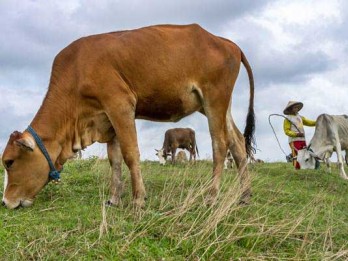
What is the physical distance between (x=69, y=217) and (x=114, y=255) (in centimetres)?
117

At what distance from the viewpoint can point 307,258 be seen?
6.07 meters

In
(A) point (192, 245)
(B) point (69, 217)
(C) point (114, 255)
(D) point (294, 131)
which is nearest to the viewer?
(C) point (114, 255)

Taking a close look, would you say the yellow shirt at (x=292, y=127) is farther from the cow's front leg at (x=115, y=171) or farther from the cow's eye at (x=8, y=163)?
the cow's eye at (x=8, y=163)

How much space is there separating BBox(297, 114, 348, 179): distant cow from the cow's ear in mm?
9056

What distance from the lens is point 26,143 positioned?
6.91 meters

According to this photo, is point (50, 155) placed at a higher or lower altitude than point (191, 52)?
lower

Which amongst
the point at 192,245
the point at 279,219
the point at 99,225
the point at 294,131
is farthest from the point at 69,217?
the point at 294,131

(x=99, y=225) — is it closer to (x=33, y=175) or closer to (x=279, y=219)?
(x=33, y=175)


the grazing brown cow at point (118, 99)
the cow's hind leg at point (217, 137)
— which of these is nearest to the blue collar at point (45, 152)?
the grazing brown cow at point (118, 99)

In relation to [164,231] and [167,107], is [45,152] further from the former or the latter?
[164,231]

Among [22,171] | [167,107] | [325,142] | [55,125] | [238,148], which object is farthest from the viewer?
[325,142]

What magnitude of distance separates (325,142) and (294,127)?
967 mm

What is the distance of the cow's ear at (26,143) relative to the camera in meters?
6.90

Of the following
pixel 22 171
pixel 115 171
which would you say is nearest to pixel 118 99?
pixel 115 171
